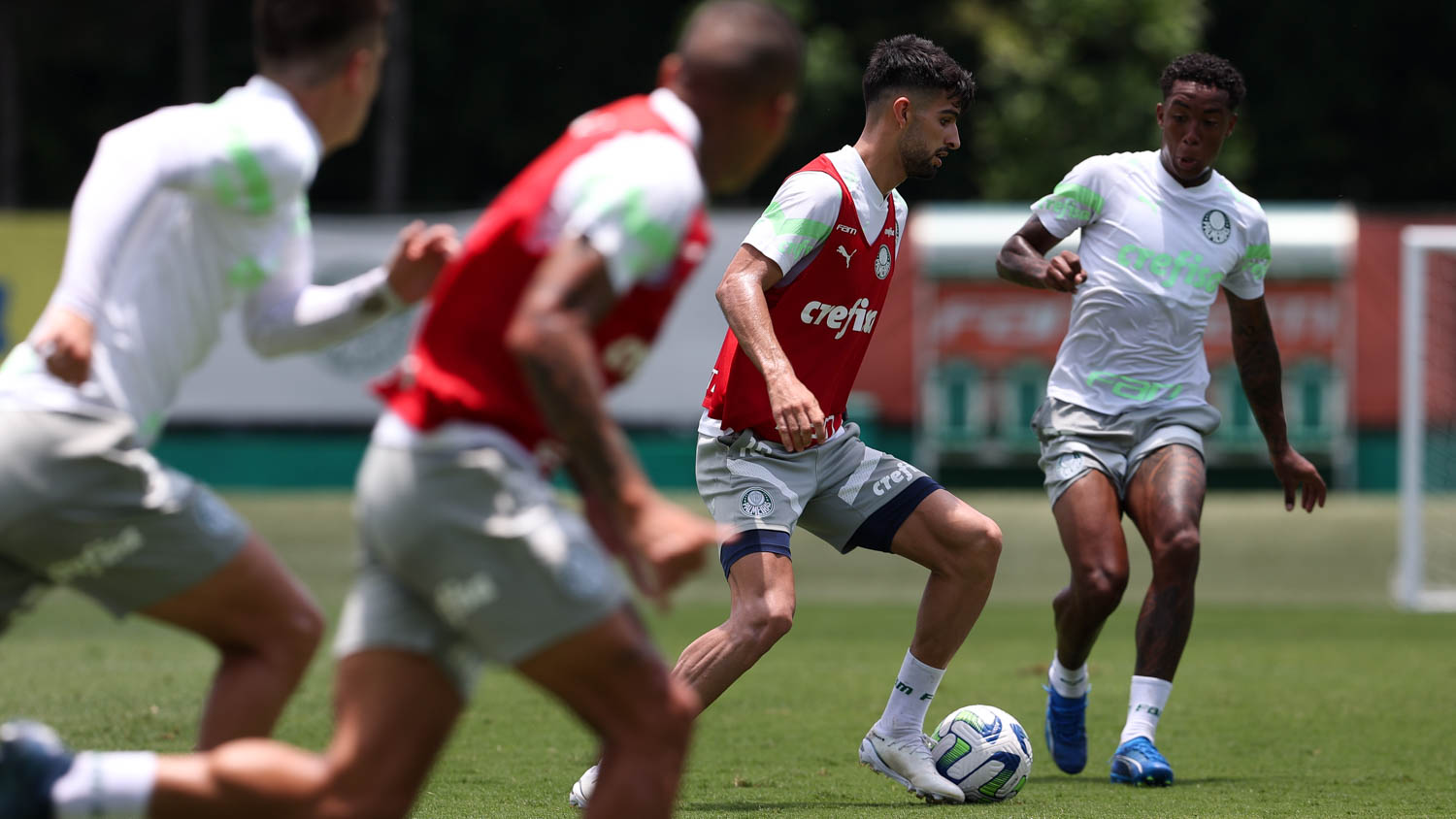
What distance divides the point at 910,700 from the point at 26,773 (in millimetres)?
3305

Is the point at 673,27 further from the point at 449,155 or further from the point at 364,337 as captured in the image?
the point at 364,337

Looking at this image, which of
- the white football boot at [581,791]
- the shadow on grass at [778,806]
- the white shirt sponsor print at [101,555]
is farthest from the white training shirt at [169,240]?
the shadow on grass at [778,806]

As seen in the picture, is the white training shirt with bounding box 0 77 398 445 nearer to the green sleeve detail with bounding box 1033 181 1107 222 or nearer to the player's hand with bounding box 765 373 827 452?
the player's hand with bounding box 765 373 827 452

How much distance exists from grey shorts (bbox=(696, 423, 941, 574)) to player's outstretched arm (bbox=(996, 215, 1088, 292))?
A: 91cm

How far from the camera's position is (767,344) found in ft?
18.4

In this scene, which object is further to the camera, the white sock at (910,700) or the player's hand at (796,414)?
the white sock at (910,700)

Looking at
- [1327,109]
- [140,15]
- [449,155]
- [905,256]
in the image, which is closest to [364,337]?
[905,256]

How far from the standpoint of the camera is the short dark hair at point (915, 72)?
6168 mm

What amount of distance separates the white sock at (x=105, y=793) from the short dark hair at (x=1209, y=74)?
4.79 m

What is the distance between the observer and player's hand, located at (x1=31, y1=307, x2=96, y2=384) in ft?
11.8

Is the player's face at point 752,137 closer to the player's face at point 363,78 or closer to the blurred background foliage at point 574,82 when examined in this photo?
the player's face at point 363,78

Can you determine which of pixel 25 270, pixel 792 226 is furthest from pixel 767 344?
pixel 25 270

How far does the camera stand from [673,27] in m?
34.0

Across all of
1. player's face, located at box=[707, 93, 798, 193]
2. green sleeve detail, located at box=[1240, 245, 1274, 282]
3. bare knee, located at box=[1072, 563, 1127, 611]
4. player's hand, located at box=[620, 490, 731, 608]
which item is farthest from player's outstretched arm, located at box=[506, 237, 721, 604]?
green sleeve detail, located at box=[1240, 245, 1274, 282]
